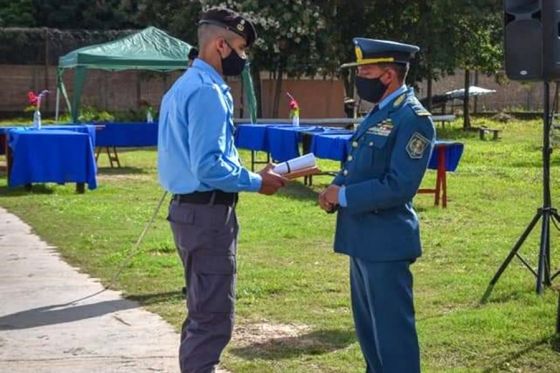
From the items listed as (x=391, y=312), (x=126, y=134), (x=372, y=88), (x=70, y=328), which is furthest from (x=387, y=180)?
(x=126, y=134)

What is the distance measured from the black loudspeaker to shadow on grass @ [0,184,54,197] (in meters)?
10.7

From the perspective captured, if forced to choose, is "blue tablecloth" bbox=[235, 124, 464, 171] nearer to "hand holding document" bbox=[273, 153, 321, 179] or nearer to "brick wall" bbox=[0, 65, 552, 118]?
"hand holding document" bbox=[273, 153, 321, 179]

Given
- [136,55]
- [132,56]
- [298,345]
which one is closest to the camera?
[298,345]

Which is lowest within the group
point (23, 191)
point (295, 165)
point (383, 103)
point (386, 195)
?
point (23, 191)

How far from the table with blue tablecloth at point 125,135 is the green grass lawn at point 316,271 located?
2.81m

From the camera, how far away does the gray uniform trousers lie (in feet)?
17.6

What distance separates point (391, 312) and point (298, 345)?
7.17 feet

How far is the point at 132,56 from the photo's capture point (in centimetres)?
2184

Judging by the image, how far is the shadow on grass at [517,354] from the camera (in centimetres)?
678

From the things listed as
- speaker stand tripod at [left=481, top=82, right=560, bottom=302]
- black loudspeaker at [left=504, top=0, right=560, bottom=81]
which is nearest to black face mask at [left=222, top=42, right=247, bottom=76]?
black loudspeaker at [left=504, top=0, right=560, bottom=81]

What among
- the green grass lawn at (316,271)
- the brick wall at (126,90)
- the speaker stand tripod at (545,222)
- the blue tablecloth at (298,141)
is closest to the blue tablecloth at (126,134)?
the blue tablecloth at (298,141)

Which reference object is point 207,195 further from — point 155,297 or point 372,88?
point 155,297

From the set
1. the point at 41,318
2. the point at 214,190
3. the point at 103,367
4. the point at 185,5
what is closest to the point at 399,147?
the point at 214,190

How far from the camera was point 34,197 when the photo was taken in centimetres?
1652
